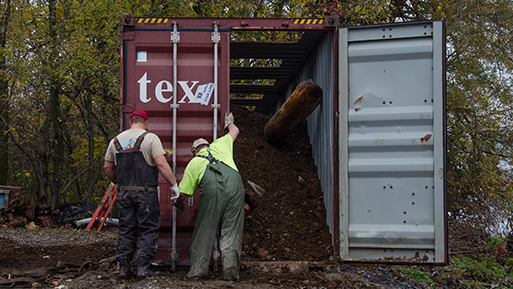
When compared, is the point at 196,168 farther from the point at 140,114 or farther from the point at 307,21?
the point at 307,21

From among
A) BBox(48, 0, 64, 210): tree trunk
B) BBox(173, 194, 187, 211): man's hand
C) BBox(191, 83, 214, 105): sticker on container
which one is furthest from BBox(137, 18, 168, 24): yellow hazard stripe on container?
BBox(48, 0, 64, 210): tree trunk

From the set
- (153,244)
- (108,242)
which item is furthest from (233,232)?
(108,242)

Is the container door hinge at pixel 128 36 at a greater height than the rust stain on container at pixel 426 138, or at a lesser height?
greater

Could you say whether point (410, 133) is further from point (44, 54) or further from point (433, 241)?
point (44, 54)

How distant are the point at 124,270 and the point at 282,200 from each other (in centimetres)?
251

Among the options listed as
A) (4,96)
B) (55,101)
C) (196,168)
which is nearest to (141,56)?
(196,168)

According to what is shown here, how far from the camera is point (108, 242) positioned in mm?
6875

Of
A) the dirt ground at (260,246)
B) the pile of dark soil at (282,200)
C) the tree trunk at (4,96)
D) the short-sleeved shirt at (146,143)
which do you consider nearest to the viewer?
the dirt ground at (260,246)

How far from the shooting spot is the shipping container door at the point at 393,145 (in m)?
4.42

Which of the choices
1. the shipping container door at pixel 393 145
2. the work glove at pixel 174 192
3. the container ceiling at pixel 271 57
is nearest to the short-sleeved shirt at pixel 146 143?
the work glove at pixel 174 192

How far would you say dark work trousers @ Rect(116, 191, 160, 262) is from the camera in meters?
4.35

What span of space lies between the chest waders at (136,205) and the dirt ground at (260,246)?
12.9 inches

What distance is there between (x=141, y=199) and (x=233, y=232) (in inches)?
39.9

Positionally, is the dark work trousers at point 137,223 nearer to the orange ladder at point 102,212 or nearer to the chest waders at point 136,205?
the chest waders at point 136,205
